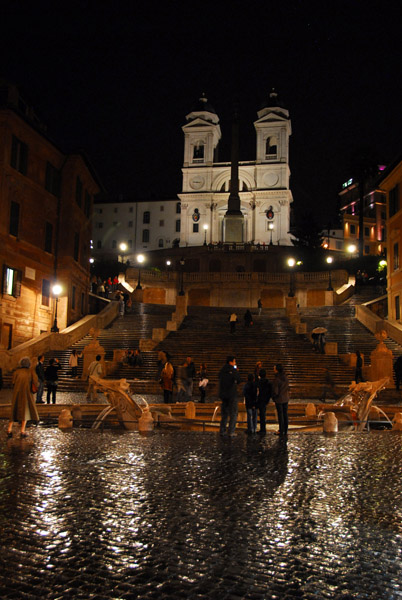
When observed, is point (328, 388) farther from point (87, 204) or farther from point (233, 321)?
point (87, 204)

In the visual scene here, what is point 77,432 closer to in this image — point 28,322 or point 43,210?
point 28,322

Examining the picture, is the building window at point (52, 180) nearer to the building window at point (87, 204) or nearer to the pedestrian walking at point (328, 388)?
the building window at point (87, 204)

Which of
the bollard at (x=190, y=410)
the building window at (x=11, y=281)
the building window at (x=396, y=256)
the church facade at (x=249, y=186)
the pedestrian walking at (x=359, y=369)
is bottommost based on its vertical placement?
the bollard at (x=190, y=410)

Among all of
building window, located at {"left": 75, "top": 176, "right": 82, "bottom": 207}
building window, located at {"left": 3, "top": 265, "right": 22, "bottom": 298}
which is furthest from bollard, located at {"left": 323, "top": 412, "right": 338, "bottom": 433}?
building window, located at {"left": 75, "top": 176, "right": 82, "bottom": 207}

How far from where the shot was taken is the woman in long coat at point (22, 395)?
10711 mm

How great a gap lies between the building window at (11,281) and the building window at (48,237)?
15.2 ft

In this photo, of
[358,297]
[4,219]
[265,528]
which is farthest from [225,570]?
[358,297]

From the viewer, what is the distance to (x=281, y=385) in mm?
12422

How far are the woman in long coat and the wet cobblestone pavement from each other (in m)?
1.43

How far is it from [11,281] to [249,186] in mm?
64315

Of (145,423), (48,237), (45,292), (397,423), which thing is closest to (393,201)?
(48,237)

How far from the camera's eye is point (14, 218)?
3031cm

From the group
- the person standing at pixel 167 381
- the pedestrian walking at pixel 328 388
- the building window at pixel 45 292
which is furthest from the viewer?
the building window at pixel 45 292

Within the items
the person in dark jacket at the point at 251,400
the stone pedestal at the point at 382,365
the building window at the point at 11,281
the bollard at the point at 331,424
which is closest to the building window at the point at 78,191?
the building window at the point at 11,281
